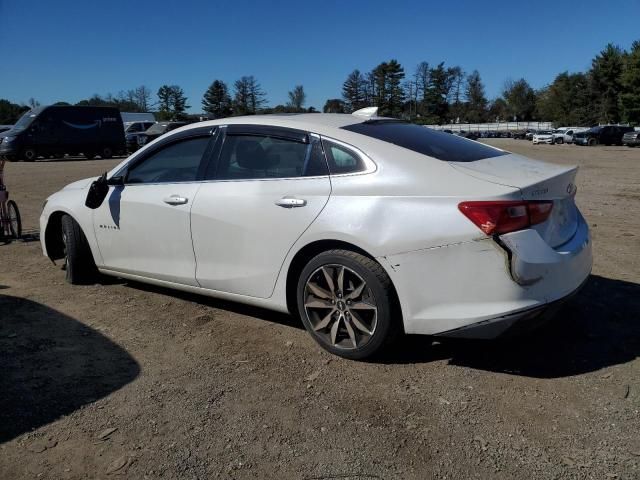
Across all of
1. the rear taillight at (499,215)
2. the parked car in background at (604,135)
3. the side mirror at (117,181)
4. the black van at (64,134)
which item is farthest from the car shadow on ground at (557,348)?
the parked car in background at (604,135)

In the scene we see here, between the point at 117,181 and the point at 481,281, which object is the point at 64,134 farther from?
the point at 481,281

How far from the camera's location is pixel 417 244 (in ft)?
10.6

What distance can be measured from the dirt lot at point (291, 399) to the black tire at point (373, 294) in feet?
0.41

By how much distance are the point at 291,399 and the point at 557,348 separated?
185 centimetres

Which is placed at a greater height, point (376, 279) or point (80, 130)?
point (80, 130)

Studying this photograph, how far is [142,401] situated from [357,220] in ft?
5.35

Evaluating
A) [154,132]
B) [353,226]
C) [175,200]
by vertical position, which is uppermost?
[154,132]

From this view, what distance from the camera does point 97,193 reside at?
16.1 feet

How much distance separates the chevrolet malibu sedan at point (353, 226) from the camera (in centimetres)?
316

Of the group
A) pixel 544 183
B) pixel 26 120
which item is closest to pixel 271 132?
pixel 544 183

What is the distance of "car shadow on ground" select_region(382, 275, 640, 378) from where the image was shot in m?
3.56

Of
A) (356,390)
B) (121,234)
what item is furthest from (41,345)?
(356,390)

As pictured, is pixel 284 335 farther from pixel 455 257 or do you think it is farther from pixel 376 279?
pixel 455 257

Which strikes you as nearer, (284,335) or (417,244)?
(417,244)
